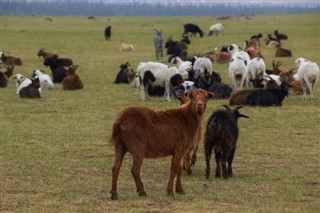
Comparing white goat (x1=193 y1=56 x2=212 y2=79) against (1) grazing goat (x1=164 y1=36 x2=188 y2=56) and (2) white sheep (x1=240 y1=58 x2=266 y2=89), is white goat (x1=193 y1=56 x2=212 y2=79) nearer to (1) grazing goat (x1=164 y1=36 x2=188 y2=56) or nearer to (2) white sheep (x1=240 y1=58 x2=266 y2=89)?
(2) white sheep (x1=240 y1=58 x2=266 y2=89)

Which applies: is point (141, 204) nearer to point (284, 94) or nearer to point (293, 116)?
point (293, 116)

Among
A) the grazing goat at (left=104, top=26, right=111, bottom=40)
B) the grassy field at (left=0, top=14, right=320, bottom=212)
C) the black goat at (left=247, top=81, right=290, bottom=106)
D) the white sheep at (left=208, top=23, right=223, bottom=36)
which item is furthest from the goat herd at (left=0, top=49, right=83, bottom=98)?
the white sheep at (left=208, top=23, right=223, bottom=36)

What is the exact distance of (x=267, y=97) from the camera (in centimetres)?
1764

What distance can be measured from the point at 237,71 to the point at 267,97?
311 centimetres

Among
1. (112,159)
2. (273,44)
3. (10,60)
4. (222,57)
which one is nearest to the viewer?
(112,159)

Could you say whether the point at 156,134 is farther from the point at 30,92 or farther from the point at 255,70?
the point at 255,70

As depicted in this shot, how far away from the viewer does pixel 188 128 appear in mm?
8922

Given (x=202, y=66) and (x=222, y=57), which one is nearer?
(x=202, y=66)

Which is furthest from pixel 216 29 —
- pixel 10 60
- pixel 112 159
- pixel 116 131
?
pixel 116 131

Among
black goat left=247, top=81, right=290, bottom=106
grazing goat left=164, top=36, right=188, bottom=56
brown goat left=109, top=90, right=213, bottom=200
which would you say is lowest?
grazing goat left=164, top=36, right=188, bottom=56

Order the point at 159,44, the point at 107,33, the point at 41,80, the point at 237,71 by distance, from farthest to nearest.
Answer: the point at 107,33 → the point at 159,44 → the point at 41,80 → the point at 237,71

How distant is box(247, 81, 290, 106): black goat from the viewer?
1759 cm

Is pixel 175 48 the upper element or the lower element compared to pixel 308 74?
lower

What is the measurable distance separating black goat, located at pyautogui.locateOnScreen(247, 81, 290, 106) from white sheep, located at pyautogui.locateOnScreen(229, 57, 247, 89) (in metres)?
2.85
